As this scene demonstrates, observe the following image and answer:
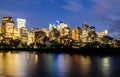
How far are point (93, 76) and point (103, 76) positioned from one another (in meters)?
2.47

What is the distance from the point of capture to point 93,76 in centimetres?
5338

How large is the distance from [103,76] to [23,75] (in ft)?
46.0

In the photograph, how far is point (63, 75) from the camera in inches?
2157

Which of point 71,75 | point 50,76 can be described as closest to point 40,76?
point 50,76

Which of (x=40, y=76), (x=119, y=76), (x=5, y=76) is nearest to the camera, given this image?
(x=5, y=76)

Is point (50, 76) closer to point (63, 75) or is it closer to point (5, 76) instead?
point (63, 75)

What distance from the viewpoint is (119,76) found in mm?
55094

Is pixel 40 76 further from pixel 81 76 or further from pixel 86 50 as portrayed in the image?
pixel 86 50

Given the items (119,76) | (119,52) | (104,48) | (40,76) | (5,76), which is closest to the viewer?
(5,76)

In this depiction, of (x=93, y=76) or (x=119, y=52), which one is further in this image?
(x=119, y=52)

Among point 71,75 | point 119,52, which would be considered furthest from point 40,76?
point 119,52

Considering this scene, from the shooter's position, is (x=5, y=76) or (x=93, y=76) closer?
(x=5, y=76)

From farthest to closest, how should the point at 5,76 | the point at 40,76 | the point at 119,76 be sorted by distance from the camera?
the point at 119,76 → the point at 40,76 → the point at 5,76

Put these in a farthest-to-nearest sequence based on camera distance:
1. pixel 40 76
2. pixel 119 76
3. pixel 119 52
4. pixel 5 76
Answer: pixel 119 52, pixel 119 76, pixel 40 76, pixel 5 76
